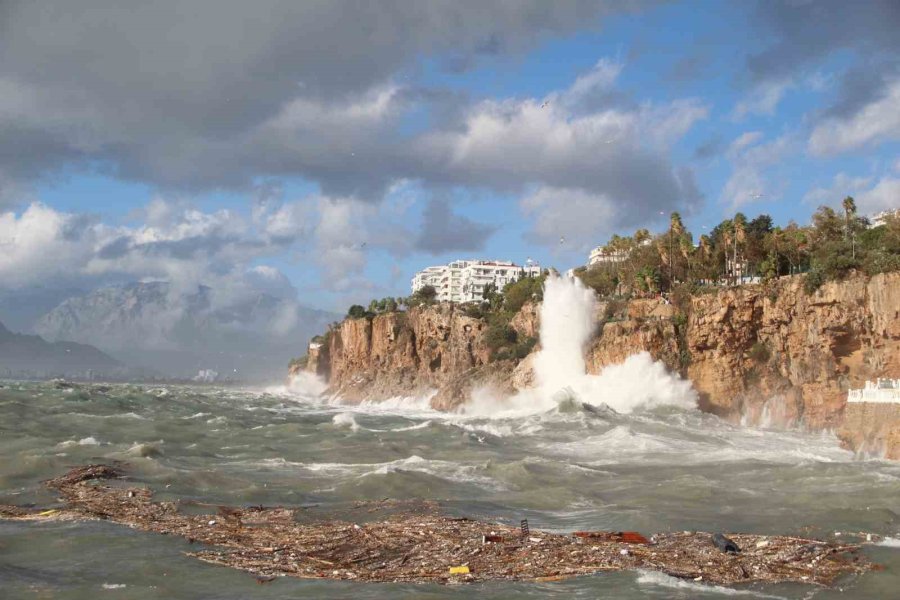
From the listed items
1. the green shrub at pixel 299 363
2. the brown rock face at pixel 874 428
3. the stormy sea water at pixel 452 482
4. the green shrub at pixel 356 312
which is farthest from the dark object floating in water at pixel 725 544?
the green shrub at pixel 299 363

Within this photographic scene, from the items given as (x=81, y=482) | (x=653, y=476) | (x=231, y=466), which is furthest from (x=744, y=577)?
(x=231, y=466)

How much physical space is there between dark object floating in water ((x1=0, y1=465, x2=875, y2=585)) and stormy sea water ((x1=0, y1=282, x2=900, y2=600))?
448 millimetres

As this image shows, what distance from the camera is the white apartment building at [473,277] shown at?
415ft

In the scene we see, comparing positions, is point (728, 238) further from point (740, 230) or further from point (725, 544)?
point (725, 544)

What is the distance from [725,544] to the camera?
12.2 m

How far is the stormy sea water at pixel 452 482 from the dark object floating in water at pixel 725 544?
1627 mm

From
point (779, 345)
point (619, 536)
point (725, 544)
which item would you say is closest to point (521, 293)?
point (779, 345)

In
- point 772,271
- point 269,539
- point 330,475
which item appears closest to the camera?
point 269,539

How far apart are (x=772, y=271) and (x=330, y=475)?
33202 millimetres

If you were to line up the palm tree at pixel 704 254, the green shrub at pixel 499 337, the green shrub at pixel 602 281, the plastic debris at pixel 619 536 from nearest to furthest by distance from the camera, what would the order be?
the plastic debris at pixel 619 536, the palm tree at pixel 704 254, the green shrub at pixel 499 337, the green shrub at pixel 602 281

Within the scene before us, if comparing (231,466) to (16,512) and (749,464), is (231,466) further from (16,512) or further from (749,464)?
(749,464)

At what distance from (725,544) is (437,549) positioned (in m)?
4.33

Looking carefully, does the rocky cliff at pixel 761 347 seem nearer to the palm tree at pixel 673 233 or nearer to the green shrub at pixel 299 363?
the palm tree at pixel 673 233

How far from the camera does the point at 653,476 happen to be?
2183 centimetres
